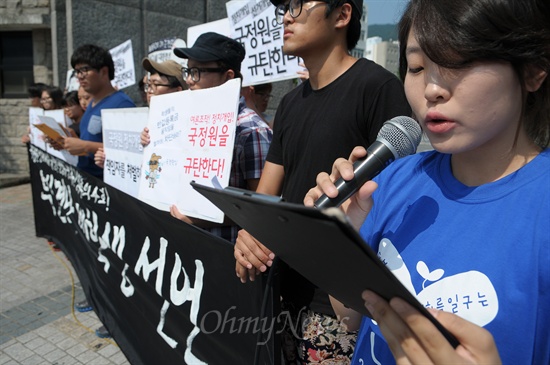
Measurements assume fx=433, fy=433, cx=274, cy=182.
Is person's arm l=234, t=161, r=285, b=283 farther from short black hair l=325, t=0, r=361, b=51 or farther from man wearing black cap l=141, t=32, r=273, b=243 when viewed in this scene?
short black hair l=325, t=0, r=361, b=51

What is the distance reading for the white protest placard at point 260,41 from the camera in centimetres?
343

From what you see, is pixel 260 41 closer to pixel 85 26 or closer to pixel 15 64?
pixel 85 26

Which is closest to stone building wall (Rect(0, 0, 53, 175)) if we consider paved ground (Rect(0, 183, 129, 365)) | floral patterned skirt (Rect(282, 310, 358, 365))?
paved ground (Rect(0, 183, 129, 365))

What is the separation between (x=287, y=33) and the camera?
192cm

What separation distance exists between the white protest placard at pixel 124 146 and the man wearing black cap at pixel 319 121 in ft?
4.82

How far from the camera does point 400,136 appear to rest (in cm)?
114

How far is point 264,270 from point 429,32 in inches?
38.5

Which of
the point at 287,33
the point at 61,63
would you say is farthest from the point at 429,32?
the point at 61,63

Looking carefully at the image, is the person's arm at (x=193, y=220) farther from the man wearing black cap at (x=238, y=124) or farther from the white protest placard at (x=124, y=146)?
the white protest placard at (x=124, y=146)

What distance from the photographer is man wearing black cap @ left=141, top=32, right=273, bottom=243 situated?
7.59 feet

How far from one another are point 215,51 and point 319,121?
1.18 meters

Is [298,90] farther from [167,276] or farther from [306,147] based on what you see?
[167,276]

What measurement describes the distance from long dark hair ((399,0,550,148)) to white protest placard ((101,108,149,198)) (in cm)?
246

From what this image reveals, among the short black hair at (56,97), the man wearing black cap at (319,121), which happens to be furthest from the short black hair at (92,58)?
the short black hair at (56,97)
